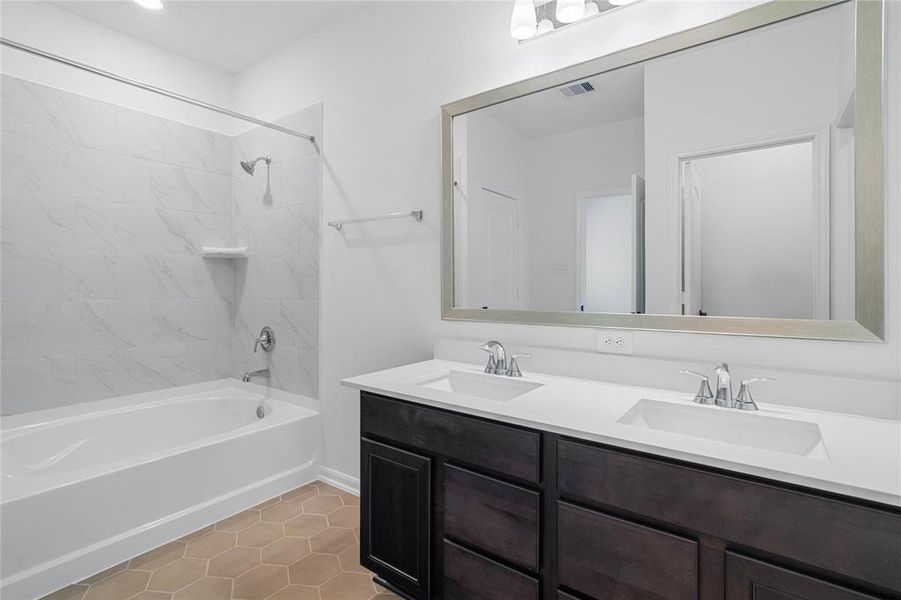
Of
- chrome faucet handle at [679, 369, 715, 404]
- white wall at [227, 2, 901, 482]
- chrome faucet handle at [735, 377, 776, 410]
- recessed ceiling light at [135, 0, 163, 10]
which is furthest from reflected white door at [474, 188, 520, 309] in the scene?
recessed ceiling light at [135, 0, 163, 10]

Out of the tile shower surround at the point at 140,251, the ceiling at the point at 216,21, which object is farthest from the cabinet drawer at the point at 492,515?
the ceiling at the point at 216,21

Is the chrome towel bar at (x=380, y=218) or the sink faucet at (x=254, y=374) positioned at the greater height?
the chrome towel bar at (x=380, y=218)

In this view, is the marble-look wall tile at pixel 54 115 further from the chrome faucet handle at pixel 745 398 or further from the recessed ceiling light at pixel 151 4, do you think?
the chrome faucet handle at pixel 745 398

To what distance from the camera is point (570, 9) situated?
166 centimetres

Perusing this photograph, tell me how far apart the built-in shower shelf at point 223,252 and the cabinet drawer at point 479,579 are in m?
2.50

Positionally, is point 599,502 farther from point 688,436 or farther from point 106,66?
point 106,66

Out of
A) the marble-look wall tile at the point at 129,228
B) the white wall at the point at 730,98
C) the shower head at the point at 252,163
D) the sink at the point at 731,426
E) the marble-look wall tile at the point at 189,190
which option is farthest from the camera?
the shower head at the point at 252,163

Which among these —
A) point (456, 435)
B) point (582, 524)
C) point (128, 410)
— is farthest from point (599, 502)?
point (128, 410)

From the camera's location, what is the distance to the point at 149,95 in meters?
2.85

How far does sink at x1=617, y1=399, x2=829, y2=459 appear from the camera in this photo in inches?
46.5

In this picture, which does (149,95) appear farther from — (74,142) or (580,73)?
(580,73)

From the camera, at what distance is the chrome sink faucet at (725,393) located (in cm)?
130

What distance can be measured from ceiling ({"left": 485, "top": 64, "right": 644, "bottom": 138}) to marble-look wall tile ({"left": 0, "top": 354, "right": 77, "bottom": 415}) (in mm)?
2696

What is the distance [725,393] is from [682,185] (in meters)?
0.70
